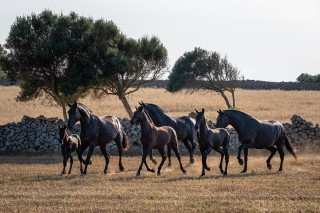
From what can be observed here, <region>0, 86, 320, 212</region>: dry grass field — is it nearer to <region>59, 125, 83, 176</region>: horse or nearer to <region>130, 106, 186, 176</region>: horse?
<region>59, 125, 83, 176</region>: horse

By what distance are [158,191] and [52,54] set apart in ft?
76.3

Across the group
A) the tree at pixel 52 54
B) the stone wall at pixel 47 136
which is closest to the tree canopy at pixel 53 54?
the tree at pixel 52 54

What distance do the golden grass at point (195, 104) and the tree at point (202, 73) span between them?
2.11 m

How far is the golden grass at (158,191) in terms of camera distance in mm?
13617

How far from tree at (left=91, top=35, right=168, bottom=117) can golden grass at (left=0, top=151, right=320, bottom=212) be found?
52.4 feet

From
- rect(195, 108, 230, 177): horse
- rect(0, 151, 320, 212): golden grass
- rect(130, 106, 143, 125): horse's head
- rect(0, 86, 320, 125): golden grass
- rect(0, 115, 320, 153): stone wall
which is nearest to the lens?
rect(0, 151, 320, 212): golden grass

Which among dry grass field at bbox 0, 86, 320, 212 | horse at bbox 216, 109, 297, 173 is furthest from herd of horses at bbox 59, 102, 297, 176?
dry grass field at bbox 0, 86, 320, 212

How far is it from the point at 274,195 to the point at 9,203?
6504 mm

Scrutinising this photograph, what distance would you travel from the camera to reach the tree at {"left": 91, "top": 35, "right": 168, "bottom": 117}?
1539 inches

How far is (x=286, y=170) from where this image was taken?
2302 centimetres

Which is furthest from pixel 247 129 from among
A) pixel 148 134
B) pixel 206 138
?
pixel 148 134

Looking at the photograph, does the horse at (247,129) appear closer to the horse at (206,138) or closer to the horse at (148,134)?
the horse at (206,138)

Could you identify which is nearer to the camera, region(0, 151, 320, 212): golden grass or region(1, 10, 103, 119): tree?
region(0, 151, 320, 212): golden grass

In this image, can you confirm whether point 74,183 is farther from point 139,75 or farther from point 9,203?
point 139,75
